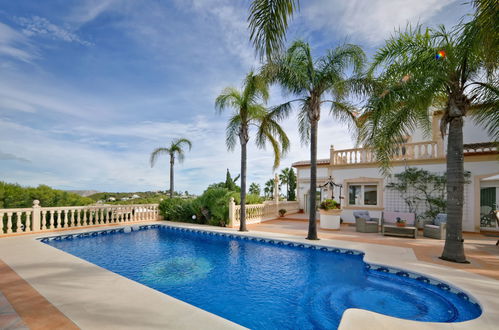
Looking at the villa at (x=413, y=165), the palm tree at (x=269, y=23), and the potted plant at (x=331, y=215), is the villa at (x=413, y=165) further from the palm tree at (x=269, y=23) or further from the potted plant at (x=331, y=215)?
the palm tree at (x=269, y=23)

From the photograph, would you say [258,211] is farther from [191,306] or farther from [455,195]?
[191,306]

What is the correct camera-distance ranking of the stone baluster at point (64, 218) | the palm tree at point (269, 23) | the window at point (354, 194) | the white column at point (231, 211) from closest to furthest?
the palm tree at point (269, 23), the stone baluster at point (64, 218), the white column at point (231, 211), the window at point (354, 194)

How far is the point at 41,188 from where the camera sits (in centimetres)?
1302

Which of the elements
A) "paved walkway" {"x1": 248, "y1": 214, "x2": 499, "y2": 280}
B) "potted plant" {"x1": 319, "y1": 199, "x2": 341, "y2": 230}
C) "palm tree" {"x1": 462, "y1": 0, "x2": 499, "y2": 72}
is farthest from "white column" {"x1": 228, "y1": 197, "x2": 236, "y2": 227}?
"palm tree" {"x1": 462, "y1": 0, "x2": 499, "y2": 72}

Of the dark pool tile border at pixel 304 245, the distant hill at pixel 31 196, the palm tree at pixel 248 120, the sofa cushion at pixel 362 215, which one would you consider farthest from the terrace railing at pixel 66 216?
the sofa cushion at pixel 362 215

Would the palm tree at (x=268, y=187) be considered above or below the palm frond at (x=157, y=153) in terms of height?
below

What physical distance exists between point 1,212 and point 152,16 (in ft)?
32.8

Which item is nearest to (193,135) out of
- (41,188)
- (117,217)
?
(117,217)

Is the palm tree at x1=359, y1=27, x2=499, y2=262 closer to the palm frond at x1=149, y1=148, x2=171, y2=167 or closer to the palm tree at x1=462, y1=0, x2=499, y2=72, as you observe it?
the palm tree at x1=462, y1=0, x2=499, y2=72

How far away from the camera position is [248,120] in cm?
1191

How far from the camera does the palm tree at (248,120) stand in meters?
11.1

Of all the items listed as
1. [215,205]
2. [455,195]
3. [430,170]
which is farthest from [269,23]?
[430,170]

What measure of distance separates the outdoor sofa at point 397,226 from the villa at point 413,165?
2.37 metres

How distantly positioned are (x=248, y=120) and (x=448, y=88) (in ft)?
25.6
